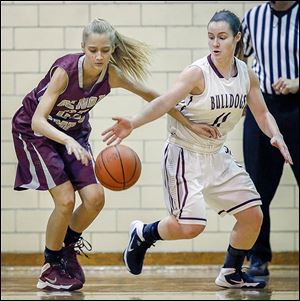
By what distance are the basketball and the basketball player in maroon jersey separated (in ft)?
0.51

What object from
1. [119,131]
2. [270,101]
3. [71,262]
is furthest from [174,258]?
[119,131]

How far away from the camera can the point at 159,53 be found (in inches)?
299

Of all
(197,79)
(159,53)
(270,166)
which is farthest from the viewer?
(159,53)

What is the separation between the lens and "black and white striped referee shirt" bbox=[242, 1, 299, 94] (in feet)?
22.6

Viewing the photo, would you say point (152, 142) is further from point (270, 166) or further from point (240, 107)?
point (240, 107)

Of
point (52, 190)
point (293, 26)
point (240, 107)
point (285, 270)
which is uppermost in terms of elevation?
point (293, 26)

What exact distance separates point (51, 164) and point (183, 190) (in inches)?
28.0

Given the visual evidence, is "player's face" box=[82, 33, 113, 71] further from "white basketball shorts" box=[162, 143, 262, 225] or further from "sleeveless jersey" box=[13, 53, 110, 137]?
"white basketball shorts" box=[162, 143, 262, 225]

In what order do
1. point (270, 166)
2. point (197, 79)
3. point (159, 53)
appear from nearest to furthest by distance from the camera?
point (197, 79)
point (270, 166)
point (159, 53)

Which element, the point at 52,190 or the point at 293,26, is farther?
the point at 293,26

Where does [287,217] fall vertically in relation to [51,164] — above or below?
below


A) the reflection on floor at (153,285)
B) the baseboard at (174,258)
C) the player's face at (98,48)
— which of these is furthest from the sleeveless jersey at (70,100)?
the baseboard at (174,258)

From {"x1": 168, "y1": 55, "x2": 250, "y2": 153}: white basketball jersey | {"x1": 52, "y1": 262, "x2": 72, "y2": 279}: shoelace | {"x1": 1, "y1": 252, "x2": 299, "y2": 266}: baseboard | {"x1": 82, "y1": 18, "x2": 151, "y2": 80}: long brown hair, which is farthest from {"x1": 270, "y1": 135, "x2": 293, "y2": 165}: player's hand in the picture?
{"x1": 1, "y1": 252, "x2": 299, "y2": 266}: baseboard

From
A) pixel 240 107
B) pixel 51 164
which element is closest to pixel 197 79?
pixel 240 107
